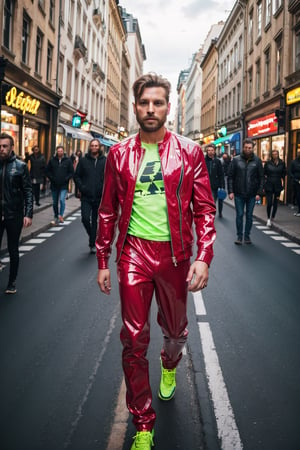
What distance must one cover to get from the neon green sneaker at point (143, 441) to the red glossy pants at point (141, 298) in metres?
0.03

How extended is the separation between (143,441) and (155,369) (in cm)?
122

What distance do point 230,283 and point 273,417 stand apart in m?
3.90

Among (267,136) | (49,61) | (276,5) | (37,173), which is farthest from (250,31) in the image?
(37,173)

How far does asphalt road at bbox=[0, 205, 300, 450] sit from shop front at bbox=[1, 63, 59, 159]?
10.4m

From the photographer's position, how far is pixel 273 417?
306 centimetres

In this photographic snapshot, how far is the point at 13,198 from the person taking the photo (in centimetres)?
624

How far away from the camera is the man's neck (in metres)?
2.88

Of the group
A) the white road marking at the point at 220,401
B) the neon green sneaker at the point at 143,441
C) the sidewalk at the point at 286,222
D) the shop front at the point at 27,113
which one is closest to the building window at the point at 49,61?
the shop front at the point at 27,113

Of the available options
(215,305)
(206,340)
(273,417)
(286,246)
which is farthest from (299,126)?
(273,417)

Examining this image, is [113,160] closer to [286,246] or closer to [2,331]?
[2,331]

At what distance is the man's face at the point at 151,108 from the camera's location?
2.78 meters

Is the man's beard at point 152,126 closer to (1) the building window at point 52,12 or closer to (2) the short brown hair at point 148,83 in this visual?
(2) the short brown hair at point 148,83

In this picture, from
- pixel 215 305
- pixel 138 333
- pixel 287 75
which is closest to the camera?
pixel 138 333

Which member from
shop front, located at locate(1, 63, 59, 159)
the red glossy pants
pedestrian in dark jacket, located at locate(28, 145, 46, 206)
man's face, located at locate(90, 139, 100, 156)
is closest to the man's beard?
the red glossy pants
